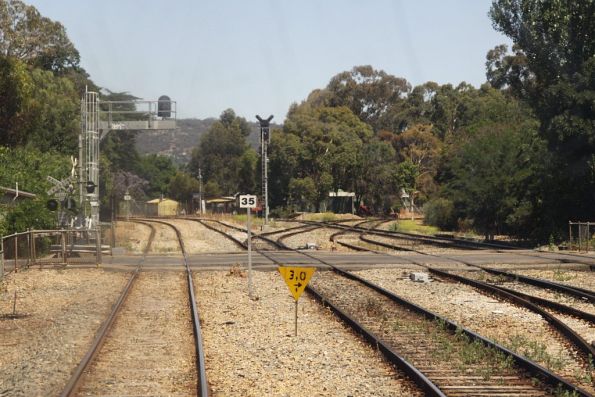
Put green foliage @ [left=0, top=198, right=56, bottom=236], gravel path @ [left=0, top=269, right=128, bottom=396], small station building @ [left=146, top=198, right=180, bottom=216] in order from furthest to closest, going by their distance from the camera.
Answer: small station building @ [left=146, top=198, right=180, bottom=216], green foliage @ [left=0, top=198, right=56, bottom=236], gravel path @ [left=0, top=269, right=128, bottom=396]

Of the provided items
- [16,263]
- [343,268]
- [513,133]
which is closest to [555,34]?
[513,133]

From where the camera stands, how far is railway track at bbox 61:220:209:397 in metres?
10.4

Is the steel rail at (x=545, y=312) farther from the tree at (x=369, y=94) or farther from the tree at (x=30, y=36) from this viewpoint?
the tree at (x=369, y=94)

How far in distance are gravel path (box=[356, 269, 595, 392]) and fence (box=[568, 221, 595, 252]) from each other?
15.3 m

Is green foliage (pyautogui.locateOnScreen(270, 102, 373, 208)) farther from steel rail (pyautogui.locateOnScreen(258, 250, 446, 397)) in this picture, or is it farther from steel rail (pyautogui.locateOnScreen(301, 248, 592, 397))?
steel rail (pyautogui.locateOnScreen(301, 248, 592, 397))

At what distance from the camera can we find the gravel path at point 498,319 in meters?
11.9

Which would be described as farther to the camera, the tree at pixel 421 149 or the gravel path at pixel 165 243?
the tree at pixel 421 149

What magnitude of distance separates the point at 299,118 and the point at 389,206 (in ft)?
53.0

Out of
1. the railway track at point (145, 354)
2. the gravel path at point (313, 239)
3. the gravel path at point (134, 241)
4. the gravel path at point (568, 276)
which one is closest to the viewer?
the railway track at point (145, 354)

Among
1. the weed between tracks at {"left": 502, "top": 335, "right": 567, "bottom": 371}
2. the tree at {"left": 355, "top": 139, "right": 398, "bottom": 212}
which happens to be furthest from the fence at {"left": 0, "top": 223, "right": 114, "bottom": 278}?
the tree at {"left": 355, "top": 139, "right": 398, "bottom": 212}

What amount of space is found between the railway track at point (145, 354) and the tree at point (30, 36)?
50930mm

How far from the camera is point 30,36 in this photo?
76.2m

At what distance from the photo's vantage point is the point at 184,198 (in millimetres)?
151250

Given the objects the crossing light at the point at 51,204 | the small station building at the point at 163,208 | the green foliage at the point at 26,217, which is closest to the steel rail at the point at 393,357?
the green foliage at the point at 26,217
